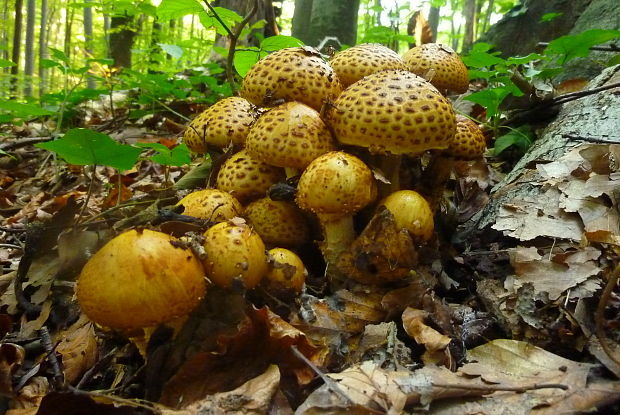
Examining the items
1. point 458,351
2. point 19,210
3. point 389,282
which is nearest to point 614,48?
point 389,282

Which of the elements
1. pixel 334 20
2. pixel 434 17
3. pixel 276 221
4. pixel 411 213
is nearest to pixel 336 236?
pixel 276 221

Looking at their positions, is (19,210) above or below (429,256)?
below

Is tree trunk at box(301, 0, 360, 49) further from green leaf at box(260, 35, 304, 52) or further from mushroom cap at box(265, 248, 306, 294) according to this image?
mushroom cap at box(265, 248, 306, 294)

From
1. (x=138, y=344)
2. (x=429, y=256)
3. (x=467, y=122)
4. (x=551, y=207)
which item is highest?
(x=467, y=122)

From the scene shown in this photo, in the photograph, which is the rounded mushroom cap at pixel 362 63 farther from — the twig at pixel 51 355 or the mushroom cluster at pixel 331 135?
the twig at pixel 51 355

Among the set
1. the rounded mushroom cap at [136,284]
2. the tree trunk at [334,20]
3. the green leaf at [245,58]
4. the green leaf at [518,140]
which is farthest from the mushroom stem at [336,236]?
the tree trunk at [334,20]

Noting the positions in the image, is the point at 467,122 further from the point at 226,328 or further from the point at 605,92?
the point at 226,328

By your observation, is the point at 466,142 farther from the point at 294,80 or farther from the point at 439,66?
the point at 294,80

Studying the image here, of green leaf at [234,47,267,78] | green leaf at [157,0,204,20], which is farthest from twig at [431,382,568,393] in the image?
green leaf at [157,0,204,20]
